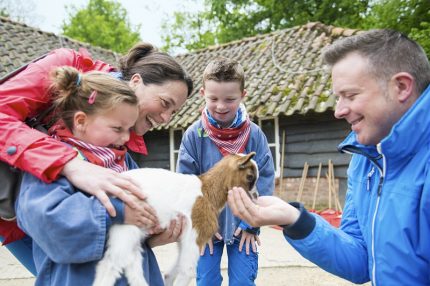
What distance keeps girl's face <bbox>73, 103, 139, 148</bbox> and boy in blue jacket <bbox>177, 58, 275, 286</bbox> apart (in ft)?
5.13

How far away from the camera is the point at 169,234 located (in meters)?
2.11

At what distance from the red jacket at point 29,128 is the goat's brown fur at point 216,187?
2.72 ft

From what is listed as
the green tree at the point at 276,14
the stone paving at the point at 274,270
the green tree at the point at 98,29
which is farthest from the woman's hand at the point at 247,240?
the green tree at the point at 98,29

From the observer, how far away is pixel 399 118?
6.44 feet

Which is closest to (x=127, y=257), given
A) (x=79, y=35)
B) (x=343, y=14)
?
(x=343, y=14)

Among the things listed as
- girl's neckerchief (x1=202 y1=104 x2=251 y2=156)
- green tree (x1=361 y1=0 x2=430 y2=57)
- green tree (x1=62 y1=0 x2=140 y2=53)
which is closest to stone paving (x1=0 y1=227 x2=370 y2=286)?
girl's neckerchief (x1=202 y1=104 x2=251 y2=156)

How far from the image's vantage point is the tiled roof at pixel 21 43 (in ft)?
41.7

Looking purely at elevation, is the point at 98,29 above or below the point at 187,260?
above

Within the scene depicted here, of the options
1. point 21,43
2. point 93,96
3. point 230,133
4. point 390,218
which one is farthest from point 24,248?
point 21,43

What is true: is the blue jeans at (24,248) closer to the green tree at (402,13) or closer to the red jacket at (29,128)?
the red jacket at (29,128)

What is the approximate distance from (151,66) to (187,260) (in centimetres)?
122

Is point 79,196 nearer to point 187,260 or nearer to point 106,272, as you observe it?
point 106,272

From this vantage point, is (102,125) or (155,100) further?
(155,100)

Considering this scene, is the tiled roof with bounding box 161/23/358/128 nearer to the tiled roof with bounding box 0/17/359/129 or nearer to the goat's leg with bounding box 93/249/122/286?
the tiled roof with bounding box 0/17/359/129
